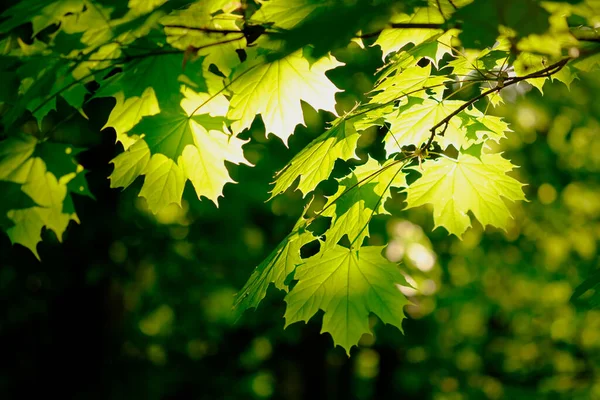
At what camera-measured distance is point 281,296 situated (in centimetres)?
779

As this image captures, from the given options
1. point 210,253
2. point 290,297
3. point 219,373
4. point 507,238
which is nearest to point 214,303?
point 219,373

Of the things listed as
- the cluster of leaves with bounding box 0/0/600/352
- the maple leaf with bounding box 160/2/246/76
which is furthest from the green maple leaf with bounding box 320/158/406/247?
the maple leaf with bounding box 160/2/246/76

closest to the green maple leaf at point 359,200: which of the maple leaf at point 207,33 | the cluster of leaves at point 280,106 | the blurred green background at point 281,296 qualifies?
the cluster of leaves at point 280,106

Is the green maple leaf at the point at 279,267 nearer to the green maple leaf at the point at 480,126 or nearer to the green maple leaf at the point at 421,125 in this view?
the green maple leaf at the point at 421,125

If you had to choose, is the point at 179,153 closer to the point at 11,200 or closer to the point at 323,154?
the point at 323,154

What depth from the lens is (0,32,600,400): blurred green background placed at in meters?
6.99

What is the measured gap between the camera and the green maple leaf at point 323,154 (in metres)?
1.86

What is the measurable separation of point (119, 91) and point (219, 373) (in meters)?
7.59

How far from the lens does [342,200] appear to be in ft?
6.72

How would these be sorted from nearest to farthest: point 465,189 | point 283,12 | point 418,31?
A: 1. point 283,12
2. point 418,31
3. point 465,189

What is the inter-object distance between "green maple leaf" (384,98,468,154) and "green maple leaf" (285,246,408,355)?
1.51 ft

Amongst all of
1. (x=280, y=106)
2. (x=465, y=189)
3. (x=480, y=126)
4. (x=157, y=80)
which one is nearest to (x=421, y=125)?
(x=480, y=126)

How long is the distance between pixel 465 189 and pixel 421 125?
15.7 inches

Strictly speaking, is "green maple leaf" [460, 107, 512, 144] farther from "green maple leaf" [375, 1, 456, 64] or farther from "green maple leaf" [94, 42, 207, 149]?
"green maple leaf" [94, 42, 207, 149]
